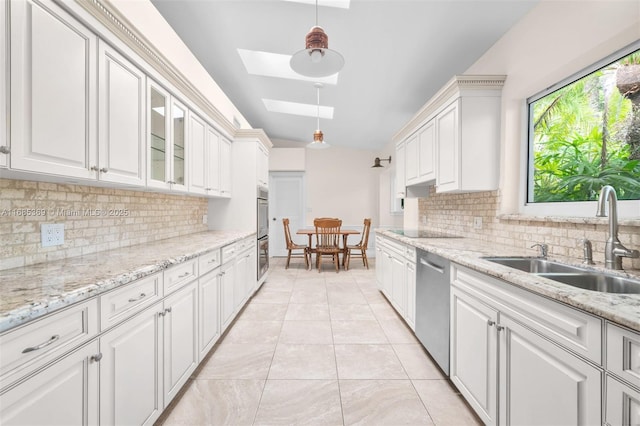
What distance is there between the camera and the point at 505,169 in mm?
2414

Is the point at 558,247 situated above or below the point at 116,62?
below

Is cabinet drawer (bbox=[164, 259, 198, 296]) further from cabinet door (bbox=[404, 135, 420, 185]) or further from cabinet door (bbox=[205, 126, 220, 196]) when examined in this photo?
cabinet door (bbox=[404, 135, 420, 185])

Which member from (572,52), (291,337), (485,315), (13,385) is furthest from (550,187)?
(13,385)

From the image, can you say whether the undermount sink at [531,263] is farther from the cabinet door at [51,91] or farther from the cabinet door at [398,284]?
the cabinet door at [51,91]

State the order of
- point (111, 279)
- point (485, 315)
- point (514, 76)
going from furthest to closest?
1. point (514, 76)
2. point (485, 315)
3. point (111, 279)

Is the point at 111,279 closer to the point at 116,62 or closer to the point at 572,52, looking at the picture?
the point at 116,62

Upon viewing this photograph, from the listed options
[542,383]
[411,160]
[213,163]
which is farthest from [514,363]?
[213,163]

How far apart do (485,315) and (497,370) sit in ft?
0.79

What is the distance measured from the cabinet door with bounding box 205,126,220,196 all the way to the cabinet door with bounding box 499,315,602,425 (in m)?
2.81

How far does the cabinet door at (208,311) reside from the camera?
2.04 meters

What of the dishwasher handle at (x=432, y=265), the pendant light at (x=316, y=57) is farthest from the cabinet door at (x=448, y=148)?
the pendant light at (x=316, y=57)

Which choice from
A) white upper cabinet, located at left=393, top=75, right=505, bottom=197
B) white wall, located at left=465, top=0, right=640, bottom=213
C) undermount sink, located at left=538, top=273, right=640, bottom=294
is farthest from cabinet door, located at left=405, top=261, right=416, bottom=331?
undermount sink, located at left=538, top=273, right=640, bottom=294

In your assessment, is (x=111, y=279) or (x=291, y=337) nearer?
(x=111, y=279)

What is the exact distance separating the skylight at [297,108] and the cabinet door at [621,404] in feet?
15.8
